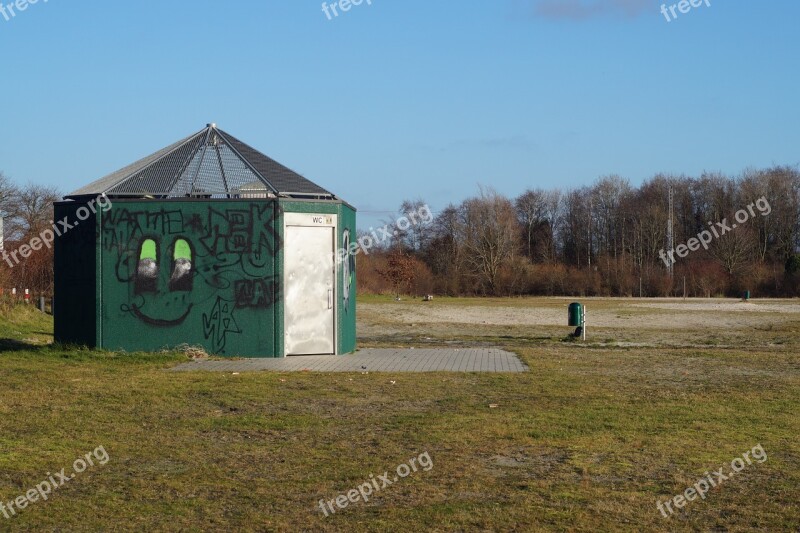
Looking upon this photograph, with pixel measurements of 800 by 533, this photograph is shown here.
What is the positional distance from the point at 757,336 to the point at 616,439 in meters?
19.7

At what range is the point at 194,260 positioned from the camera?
56.2 feet

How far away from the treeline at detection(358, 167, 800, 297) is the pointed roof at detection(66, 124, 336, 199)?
158 feet

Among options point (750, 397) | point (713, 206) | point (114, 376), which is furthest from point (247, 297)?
point (713, 206)

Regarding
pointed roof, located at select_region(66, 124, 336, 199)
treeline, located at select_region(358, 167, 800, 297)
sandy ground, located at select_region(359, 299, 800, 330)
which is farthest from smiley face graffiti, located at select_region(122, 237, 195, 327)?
treeline, located at select_region(358, 167, 800, 297)

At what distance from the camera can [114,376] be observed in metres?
14.5

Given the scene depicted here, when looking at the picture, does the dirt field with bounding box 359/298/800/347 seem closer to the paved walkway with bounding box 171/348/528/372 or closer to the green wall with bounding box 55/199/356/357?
the paved walkway with bounding box 171/348/528/372

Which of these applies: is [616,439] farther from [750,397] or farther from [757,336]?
[757,336]

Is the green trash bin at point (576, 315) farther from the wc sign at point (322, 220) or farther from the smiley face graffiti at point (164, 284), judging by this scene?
the smiley face graffiti at point (164, 284)

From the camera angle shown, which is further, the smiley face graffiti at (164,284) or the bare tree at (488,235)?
the bare tree at (488,235)

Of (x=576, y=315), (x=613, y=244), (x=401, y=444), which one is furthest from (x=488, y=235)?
(x=401, y=444)

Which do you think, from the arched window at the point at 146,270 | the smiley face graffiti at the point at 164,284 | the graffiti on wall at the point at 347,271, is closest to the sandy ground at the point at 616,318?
the graffiti on wall at the point at 347,271

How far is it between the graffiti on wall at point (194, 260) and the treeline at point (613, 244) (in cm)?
4977

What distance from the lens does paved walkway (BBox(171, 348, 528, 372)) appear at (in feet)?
51.6

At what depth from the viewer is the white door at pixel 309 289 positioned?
17.3 m
